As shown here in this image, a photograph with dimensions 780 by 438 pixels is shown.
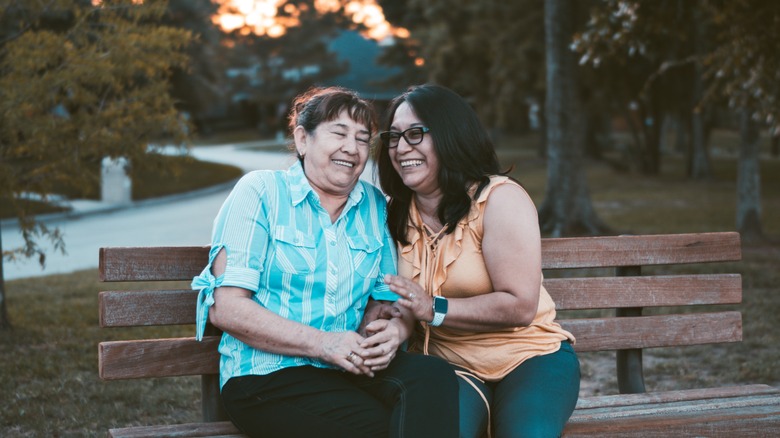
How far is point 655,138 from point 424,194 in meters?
30.9

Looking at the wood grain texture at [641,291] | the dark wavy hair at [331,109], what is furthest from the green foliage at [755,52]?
the dark wavy hair at [331,109]

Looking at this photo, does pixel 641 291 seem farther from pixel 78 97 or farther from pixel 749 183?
pixel 749 183

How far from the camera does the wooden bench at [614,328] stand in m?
3.38

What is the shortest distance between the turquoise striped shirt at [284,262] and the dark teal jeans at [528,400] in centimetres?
51

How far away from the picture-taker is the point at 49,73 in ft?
22.7

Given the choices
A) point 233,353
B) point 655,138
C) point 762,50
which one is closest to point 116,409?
point 233,353

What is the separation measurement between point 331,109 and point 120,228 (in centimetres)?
1510

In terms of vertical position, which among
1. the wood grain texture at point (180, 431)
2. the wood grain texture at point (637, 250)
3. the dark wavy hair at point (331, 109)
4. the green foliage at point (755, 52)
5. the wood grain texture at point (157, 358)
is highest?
the green foliage at point (755, 52)

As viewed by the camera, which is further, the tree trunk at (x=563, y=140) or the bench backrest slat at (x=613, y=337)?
the tree trunk at (x=563, y=140)

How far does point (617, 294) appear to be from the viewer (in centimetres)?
406

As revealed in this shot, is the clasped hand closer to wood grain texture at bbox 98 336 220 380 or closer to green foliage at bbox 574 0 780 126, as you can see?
wood grain texture at bbox 98 336 220 380

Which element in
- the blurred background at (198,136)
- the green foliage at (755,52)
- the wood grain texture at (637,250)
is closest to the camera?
the wood grain texture at (637,250)

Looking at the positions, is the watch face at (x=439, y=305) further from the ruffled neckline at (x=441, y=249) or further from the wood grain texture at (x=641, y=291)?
the wood grain texture at (x=641, y=291)

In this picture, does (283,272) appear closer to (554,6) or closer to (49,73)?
A: (49,73)
